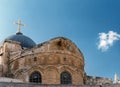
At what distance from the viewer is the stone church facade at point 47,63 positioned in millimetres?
34969

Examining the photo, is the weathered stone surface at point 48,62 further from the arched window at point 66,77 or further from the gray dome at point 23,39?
the gray dome at point 23,39

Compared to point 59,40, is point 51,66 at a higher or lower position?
lower

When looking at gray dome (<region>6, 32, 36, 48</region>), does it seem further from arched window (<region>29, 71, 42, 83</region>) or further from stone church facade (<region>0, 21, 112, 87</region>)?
arched window (<region>29, 71, 42, 83</region>)

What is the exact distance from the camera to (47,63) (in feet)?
116

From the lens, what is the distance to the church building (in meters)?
35.0

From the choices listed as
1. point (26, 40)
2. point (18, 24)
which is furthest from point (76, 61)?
point (18, 24)

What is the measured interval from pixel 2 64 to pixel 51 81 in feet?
21.4

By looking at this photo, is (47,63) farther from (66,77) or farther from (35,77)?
(66,77)

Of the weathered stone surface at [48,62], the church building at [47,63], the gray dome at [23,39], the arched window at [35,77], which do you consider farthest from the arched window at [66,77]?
the gray dome at [23,39]

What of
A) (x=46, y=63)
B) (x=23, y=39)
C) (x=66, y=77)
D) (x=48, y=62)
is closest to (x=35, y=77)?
(x=46, y=63)

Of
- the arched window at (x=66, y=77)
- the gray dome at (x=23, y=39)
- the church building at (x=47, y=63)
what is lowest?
the arched window at (x=66, y=77)

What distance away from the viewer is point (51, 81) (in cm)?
3456

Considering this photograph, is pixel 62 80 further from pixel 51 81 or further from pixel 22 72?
pixel 22 72

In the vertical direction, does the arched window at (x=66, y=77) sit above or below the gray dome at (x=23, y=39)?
below
